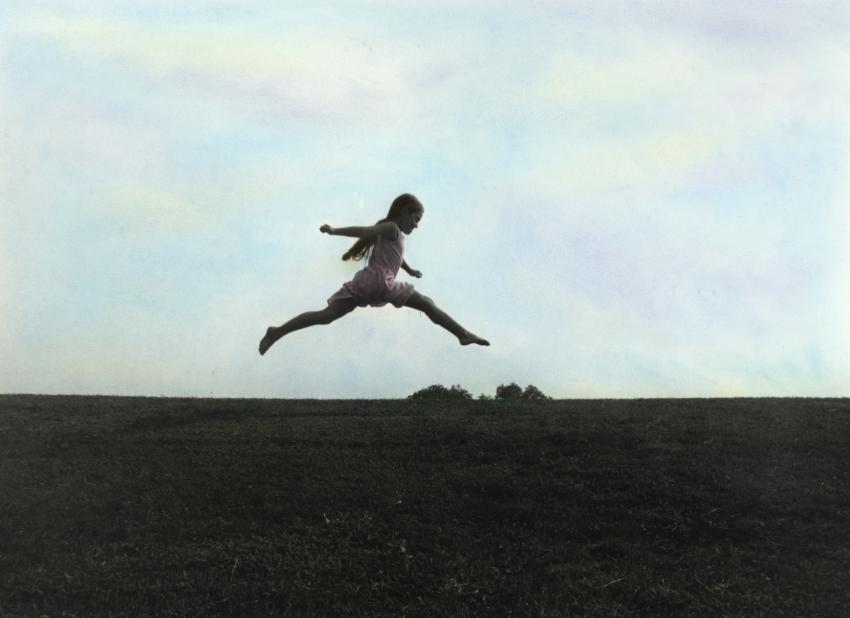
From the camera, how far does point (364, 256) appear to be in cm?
1112

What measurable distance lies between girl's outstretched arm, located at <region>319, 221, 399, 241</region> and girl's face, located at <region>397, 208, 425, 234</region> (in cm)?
16

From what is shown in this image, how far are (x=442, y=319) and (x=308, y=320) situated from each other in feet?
5.23

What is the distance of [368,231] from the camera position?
10.7 metres

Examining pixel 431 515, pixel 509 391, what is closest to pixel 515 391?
pixel 509 391

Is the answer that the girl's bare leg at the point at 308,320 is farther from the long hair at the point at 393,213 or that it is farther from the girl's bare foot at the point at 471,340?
the girl's bare foot at the point at 471,340

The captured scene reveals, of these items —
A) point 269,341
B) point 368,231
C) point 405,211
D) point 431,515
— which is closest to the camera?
point 368,231

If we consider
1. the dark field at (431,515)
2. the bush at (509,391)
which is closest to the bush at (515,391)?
the bush at (509,391)

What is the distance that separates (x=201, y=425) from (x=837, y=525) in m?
11.0

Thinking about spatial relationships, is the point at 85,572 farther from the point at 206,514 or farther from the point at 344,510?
the point at 344,510

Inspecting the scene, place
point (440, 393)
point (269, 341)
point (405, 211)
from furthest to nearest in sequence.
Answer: point (440, 393)
point (269, 341)
point (405, 211)

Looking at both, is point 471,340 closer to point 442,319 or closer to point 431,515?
point 442,319

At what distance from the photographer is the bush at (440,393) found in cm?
2216

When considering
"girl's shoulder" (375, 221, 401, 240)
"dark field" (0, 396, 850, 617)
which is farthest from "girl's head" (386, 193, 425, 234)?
"dark field" (0, 396, 850, 617)

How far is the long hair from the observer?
11.0 m
